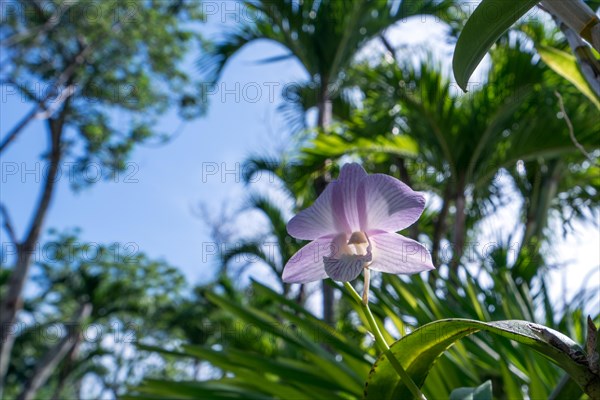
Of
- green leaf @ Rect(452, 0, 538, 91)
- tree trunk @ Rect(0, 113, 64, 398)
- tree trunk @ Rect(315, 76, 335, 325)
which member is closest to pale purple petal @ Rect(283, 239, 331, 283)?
green leaf @ Rect(452, 0, 538, 91)

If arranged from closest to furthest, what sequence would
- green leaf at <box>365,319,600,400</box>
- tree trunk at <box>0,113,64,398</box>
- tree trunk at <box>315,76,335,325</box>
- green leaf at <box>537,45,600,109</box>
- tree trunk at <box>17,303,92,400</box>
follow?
green leaf at <box>365,319,600,400</box> → green leaf at <box>537,45,600,109</box> → tree trunk at <box>315,76,335,325</box> → tree trunk at <box>0,113,64,398</box> → tree trunk at <box>17,303,92,400</box>

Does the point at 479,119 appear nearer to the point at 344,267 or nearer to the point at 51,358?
the point at 344,267

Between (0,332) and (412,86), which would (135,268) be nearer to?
(0,332)

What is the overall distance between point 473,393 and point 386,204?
0.17m

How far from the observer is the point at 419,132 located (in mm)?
3215

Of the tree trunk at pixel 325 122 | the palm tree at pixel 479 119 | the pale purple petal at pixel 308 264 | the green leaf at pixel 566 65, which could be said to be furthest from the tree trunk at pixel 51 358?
the pale purple petal at pixel 308 264

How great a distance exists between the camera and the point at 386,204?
0.30m

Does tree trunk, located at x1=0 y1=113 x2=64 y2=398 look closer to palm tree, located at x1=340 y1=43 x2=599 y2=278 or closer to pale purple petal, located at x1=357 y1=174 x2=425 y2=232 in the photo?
palm tree, located at x1=340 y1=43 x2=599 y2=278

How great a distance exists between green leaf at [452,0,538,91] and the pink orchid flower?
0.08m

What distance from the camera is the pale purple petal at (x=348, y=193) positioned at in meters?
0.31

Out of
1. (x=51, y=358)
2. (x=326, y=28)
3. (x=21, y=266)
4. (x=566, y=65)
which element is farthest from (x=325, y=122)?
(x=51, y=358)

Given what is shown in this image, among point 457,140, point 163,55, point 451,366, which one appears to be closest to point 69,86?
point 163,55

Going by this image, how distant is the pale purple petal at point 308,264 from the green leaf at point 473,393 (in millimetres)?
131

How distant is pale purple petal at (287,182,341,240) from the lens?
30 centimetres
